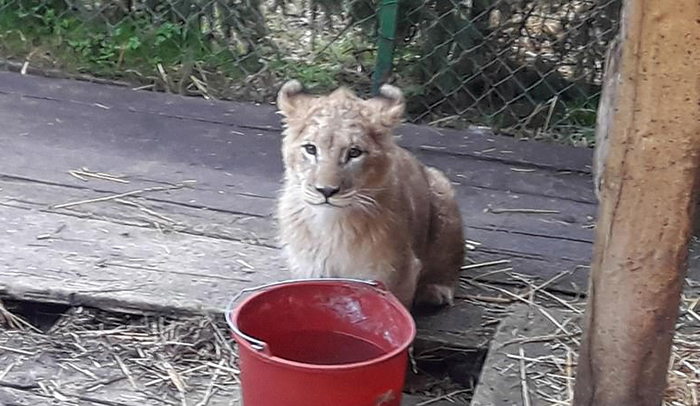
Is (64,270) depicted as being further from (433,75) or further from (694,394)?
(433,75)

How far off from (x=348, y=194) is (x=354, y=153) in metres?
0.11

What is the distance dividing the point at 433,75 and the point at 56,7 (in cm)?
191

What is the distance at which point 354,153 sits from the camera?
3111mm

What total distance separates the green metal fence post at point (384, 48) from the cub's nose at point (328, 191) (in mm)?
2109

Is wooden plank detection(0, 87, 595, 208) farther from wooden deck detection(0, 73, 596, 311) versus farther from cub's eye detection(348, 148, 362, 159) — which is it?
cub's eye detection(348, 148, 362, 159)

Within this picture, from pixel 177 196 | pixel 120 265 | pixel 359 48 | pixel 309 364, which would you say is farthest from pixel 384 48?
pixel 309 364

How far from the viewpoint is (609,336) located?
262cm

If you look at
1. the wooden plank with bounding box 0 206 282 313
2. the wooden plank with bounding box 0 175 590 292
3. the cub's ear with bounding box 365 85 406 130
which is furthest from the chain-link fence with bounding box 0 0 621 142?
the cub's ear with bounding box 365 85 406 130

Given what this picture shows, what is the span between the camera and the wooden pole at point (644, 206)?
90.0 inches

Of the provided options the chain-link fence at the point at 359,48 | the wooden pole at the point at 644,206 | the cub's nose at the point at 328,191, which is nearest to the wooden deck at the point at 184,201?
the chain-link fence at the point at 359,48

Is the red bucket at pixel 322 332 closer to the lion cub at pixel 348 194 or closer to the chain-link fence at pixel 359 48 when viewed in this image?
the lion cub at pixel 348 194

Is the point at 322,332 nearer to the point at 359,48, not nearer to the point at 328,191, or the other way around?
the point at 328,191

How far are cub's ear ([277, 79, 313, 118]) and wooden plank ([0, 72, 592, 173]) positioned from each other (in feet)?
5.06

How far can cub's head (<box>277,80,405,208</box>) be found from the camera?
307 cm
